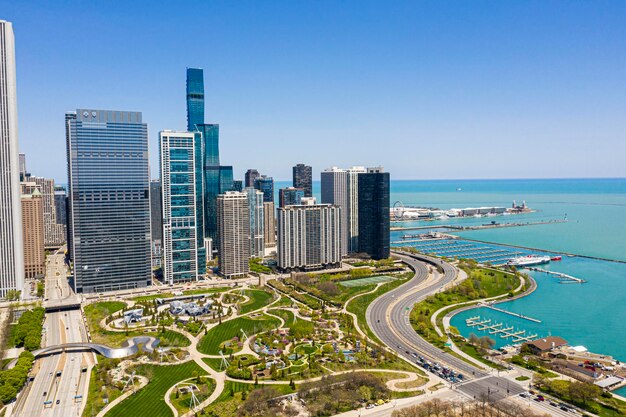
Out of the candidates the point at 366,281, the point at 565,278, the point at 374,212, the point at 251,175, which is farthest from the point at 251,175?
the point at 565,278

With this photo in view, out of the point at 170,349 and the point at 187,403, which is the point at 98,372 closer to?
the point at 170,349

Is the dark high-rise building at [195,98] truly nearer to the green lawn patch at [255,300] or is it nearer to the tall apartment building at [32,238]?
the tall apartment building at [32,238]

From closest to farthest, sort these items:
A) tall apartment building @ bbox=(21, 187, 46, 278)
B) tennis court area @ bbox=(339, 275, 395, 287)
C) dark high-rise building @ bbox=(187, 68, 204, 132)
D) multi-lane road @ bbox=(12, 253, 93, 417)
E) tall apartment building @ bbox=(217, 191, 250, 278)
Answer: multi-lane road @ bbox=(12, 253, 93, 417) → tennis court area @ bbox=(339, 275, 395, 287) → tall apartment building @ bbox=(217, 191, 250, 278) → tall apartment building @ bbox=(21, 187, 46, 278) → dark high-rise building @ bbox=(187, 68, 204, 132)

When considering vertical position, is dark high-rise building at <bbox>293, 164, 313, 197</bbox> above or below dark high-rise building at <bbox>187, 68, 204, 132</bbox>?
below

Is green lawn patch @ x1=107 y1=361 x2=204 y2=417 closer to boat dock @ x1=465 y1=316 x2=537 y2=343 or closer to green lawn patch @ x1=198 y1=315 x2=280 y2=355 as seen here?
green lawn patch @ x1=198 y1=315 x2=280 y2=355

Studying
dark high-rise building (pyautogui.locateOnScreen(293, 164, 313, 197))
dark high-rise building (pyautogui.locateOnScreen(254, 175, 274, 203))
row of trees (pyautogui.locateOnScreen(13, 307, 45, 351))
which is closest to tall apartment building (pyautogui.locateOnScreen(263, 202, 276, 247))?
dark high-rise building (pyautogui.locateOnScreen(254, 175, 274, 203))

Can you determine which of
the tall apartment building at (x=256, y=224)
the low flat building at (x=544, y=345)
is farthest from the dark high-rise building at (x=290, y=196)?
the low flat building at (x=544, y=345)
